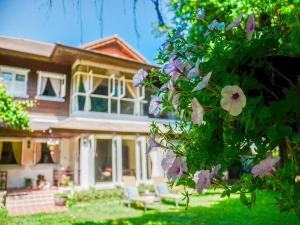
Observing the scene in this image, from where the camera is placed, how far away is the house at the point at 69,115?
1510 centimetres

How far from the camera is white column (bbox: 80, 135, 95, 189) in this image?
47.5 ft

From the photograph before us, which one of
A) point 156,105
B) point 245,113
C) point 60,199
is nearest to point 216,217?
point 60,199

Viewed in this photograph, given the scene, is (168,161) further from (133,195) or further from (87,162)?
(87,162)

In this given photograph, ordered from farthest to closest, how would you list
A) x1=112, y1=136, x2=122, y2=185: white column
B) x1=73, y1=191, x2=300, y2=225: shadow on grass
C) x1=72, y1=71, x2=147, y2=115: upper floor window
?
x1=72, y1=71, x2=147, y2=115: upper floor window
x1=112, y1=136, x2=122, y2=185: white column
x1=73, y1=191, x2=300, y2=225: shadow on grass

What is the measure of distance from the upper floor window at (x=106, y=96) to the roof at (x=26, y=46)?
279 centimetres

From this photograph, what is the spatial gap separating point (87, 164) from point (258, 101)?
14.5 m

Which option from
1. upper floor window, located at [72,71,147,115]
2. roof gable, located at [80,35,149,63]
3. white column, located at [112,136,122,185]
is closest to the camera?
white column, located at [112,136,122,185]

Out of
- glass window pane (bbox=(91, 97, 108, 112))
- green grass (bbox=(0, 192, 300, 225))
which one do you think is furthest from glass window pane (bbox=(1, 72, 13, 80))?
green grass (bbox=(0, 192, 300, 225))

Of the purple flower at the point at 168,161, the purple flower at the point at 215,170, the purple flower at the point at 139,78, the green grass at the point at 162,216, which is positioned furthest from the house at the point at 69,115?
the purple flower at the point at 215,170

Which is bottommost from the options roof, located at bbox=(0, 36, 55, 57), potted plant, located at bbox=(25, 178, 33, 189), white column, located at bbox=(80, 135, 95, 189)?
potted plant, located at bbox=(25, 178, 33, 189)

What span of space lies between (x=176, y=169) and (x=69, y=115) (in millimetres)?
16433

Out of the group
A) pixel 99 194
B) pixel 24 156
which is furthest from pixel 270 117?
pixel 24 156

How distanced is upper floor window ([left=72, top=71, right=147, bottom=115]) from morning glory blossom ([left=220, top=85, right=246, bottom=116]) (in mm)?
15357

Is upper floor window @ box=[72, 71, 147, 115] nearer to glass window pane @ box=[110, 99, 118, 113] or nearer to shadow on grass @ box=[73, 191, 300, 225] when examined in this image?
glass window pane @ box=[110, 99, 118, 113]
